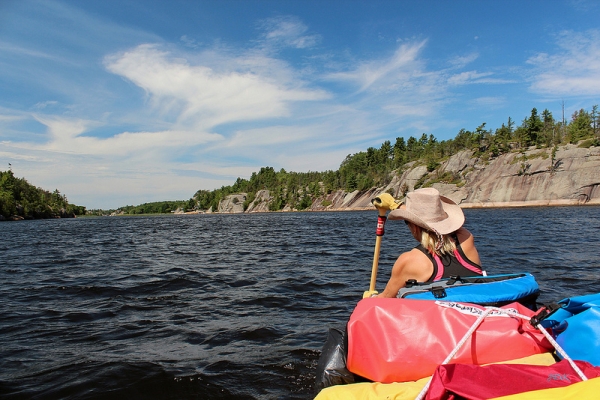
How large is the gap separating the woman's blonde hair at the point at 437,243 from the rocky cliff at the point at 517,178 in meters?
81.6

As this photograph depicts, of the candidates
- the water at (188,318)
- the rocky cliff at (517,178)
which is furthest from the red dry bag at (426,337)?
the rocky cliff at (517,178)

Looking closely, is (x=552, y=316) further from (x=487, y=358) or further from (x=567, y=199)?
(x=567, y=199)

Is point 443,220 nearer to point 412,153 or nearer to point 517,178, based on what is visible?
point 517,178

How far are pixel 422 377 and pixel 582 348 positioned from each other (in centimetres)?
106

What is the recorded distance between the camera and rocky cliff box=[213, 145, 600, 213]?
70812mm

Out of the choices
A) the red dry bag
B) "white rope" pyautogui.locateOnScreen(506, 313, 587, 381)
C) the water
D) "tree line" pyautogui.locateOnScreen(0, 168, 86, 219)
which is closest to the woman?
the red dry bag

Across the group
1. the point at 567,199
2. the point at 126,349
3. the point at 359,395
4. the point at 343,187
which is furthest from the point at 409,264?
the point at 343,187

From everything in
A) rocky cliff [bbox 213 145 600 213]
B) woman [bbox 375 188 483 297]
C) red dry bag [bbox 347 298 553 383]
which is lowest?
red dry bag [bbox 347 298 553 383]

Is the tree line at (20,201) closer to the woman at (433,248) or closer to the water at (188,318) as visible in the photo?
the water at (188,318)

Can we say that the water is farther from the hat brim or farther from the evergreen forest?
the evergreen forest

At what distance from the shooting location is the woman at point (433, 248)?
396 cm

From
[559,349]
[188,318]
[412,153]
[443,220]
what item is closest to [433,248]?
[443,220]

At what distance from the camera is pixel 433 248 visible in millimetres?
4043

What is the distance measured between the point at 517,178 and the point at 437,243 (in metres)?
89.5
